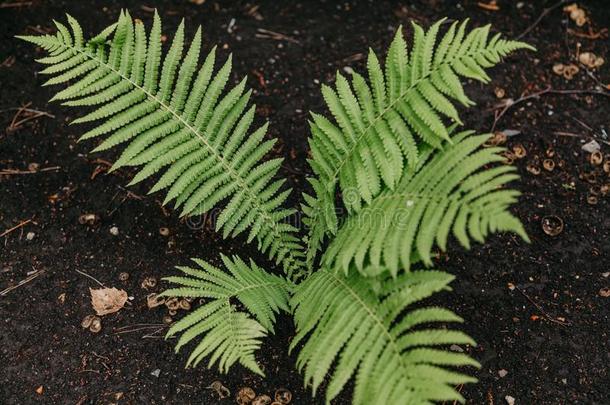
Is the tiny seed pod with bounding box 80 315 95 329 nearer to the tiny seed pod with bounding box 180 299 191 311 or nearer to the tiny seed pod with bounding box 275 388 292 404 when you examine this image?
the tiny seed pod with bounding box 180 299 191 311

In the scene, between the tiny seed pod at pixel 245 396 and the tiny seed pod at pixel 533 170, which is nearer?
the tiny seed pod at pixel 245 396

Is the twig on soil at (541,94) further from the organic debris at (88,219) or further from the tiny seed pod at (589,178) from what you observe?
the organic debris at (88,219)

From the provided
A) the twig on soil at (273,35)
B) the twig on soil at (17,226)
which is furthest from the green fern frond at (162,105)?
the twig on soil at (273,35)

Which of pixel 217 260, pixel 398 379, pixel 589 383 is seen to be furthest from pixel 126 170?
pixel 589 383

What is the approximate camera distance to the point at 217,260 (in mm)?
2736

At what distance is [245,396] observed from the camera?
2379mm

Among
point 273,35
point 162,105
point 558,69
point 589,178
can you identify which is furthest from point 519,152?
point 162,105

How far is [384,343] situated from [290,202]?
3.86 ft

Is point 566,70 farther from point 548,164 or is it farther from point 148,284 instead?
point 148,284

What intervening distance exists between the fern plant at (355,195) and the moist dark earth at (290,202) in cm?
33

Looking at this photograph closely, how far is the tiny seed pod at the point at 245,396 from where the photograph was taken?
7.79 ft

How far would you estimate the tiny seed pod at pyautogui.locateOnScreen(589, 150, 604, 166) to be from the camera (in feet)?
9.68

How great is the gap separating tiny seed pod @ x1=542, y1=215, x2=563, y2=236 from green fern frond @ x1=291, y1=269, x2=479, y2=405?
1.17m

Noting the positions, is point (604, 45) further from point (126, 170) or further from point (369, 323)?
point (126, 170)
